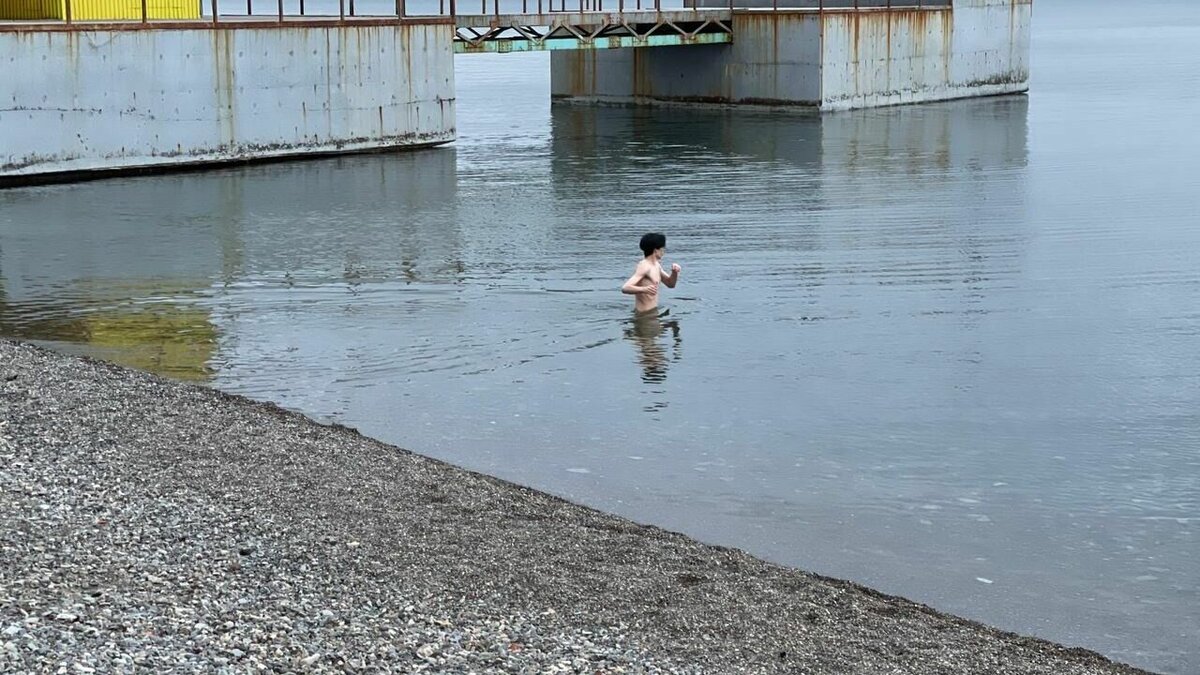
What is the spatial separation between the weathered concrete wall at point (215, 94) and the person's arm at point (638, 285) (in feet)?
46.5

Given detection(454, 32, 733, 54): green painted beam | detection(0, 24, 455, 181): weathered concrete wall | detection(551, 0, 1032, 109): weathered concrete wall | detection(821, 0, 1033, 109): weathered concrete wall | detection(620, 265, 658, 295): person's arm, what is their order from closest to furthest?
detection(620, 265, 658, 295): person's arm < detection(0, 24, 455, 181): weathered concrete wall < detection(454, 32, 733, 54): green painted beam < detection(551, 0, 1032, 109): weathered concrete wall < detection(821, 0, 1033, 109): weathered concrete wall

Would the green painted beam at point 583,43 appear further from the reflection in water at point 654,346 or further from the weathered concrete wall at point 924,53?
the reflection in water at point 654,346

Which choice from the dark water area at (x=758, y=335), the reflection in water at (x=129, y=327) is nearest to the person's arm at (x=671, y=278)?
the dark water area at (x=758, y=335)

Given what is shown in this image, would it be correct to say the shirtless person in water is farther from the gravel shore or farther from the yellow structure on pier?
the yellow structure on pier

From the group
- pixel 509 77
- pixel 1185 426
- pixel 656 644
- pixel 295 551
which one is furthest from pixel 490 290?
pixel 509 77

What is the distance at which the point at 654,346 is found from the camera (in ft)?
51.5

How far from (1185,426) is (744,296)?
598 cm

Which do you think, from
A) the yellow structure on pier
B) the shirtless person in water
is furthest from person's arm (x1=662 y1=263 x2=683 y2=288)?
the yellow structure on pier

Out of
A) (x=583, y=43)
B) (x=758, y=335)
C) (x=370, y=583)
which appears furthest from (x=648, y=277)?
(x=583, y=43)

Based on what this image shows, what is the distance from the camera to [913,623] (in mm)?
8320

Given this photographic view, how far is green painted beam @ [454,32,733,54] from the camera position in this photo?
37.5 m

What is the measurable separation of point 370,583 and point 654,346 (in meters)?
7.82

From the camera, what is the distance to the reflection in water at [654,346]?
14023 millimetres

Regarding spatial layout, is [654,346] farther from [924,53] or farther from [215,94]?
[924,53]
